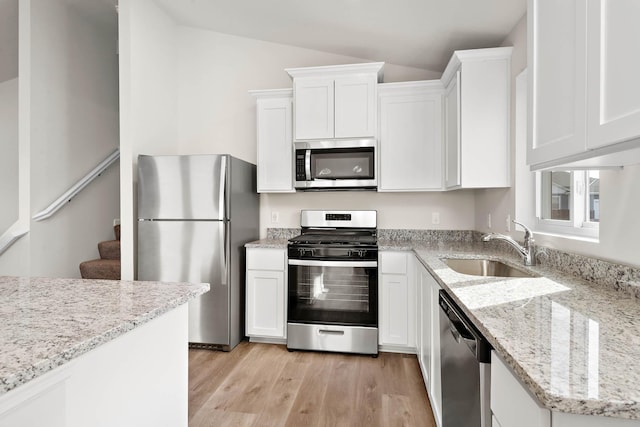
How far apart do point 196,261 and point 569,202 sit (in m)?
2.57

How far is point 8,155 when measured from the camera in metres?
4.00

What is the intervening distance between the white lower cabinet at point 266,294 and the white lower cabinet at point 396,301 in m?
0.81

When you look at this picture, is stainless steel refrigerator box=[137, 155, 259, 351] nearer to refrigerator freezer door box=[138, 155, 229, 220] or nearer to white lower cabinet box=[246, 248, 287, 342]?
refrigerator freezer door box=[138, 155, 229, 220]

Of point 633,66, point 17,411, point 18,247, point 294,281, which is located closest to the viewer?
point 17,411

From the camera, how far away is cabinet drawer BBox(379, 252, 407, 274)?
9.02 feet

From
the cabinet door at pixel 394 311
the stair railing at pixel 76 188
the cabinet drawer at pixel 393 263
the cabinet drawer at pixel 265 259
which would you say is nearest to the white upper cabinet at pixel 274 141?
the cabinet drawer at pixel 265 259

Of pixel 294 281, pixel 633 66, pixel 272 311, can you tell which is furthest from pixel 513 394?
pixel 272 311

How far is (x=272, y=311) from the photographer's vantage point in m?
2.95

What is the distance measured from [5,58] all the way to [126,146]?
7.74ft

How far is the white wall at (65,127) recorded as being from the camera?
120 inches

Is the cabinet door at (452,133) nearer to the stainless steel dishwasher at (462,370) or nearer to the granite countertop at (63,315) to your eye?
the stainless steel dishwasher at (462,370)

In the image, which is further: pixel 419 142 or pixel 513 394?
pixel 419 142

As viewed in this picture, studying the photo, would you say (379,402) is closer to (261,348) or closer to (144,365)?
(261,348)

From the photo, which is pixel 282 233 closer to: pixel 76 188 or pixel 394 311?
pixel 394 311
